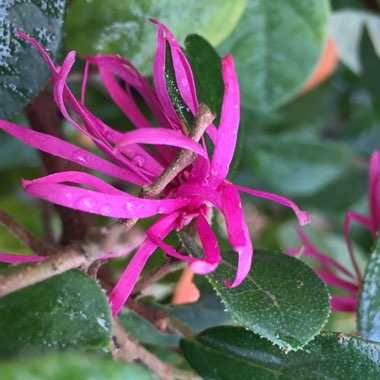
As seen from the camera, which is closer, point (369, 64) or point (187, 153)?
point (187, 153)

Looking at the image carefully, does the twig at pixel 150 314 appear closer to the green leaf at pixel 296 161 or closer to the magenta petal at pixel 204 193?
the magenta petal at pixel 204 193

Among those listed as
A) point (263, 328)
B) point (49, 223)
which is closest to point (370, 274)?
point (263, 328)

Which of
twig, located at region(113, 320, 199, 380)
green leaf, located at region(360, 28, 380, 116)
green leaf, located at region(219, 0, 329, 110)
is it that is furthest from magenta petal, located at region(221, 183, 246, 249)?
green leaf, located at region(360, 28, 380, 116)

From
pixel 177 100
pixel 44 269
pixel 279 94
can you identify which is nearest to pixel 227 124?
pixel 177 100

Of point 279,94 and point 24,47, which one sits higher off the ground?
point 24,47

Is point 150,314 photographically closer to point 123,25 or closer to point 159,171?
point 159,171

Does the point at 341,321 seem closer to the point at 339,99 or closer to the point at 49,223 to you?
the point at 49,223
